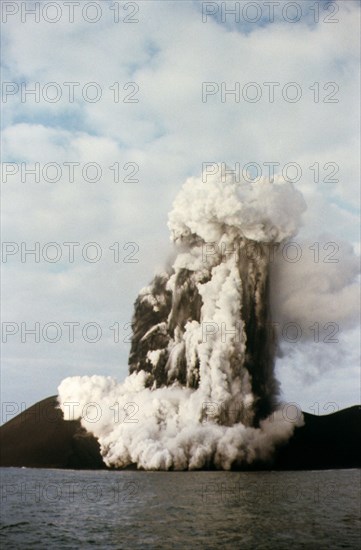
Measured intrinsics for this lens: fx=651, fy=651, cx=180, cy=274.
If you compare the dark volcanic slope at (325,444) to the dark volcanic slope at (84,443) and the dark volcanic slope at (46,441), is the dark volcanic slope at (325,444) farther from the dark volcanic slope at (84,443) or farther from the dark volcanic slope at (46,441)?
the dark volcanic slope at (46,441)

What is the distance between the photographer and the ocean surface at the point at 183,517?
1208 inches

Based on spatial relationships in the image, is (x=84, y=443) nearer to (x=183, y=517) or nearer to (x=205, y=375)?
(x=205, y=375)

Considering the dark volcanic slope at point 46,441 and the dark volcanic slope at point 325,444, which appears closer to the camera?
the dark volcanic slope at point 325,444

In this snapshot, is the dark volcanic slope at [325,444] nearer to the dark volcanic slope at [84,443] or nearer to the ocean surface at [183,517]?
the dark volcanic slope at [84,443]

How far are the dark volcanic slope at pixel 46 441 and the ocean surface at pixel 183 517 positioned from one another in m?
53.1

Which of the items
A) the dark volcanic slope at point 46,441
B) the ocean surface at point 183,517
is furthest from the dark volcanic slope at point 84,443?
the ocean surface at point 183,517

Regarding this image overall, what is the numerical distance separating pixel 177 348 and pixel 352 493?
52.0 m

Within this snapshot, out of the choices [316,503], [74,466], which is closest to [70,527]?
[316,503]

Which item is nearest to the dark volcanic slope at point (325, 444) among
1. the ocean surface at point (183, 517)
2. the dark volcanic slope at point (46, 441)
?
the dark volcanic slope at point (46, 441)

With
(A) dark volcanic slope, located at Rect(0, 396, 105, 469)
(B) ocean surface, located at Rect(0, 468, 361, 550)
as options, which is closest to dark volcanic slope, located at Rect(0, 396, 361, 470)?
(A) dark volcanic slope, located at Rect(0, 396, 105, 469)

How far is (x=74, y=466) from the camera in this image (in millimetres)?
117250

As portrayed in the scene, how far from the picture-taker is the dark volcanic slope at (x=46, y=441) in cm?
11519

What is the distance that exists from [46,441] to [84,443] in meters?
18.3

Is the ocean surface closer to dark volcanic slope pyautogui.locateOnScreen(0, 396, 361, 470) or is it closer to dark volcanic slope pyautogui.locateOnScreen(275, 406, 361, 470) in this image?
dark volcanic slope pyautogui.locateOnScreen(275, 406, 361, 470)
